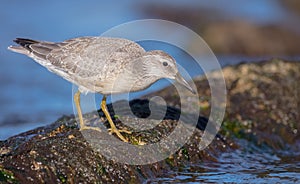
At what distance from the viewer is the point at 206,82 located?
9672mm

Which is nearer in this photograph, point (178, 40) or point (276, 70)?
point (276, 70)

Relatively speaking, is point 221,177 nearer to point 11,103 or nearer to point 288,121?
point 288,121

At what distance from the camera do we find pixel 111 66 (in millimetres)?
Result: 6969

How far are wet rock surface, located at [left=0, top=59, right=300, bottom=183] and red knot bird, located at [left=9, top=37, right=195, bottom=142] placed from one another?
1.33 feet

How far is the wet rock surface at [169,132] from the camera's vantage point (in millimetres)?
6141

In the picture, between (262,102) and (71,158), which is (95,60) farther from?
(262,102)

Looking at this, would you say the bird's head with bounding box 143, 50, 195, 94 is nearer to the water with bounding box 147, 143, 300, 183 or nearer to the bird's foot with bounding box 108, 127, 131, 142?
the bird's foot with bounding box 108, 127, 131, 142

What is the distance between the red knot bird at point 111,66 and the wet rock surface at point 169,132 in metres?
0.40

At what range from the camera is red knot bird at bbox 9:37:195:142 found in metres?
6.95

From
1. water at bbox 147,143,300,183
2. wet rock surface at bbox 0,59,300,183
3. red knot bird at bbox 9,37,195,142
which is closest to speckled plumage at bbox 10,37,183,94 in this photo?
red knot bird at bbox 9,37,195,142

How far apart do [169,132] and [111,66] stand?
42.6 inches

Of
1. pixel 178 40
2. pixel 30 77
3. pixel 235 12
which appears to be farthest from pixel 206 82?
pixel 235 12

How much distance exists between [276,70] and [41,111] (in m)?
4.60

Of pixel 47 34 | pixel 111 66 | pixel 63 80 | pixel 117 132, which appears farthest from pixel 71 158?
pixel 47 34
